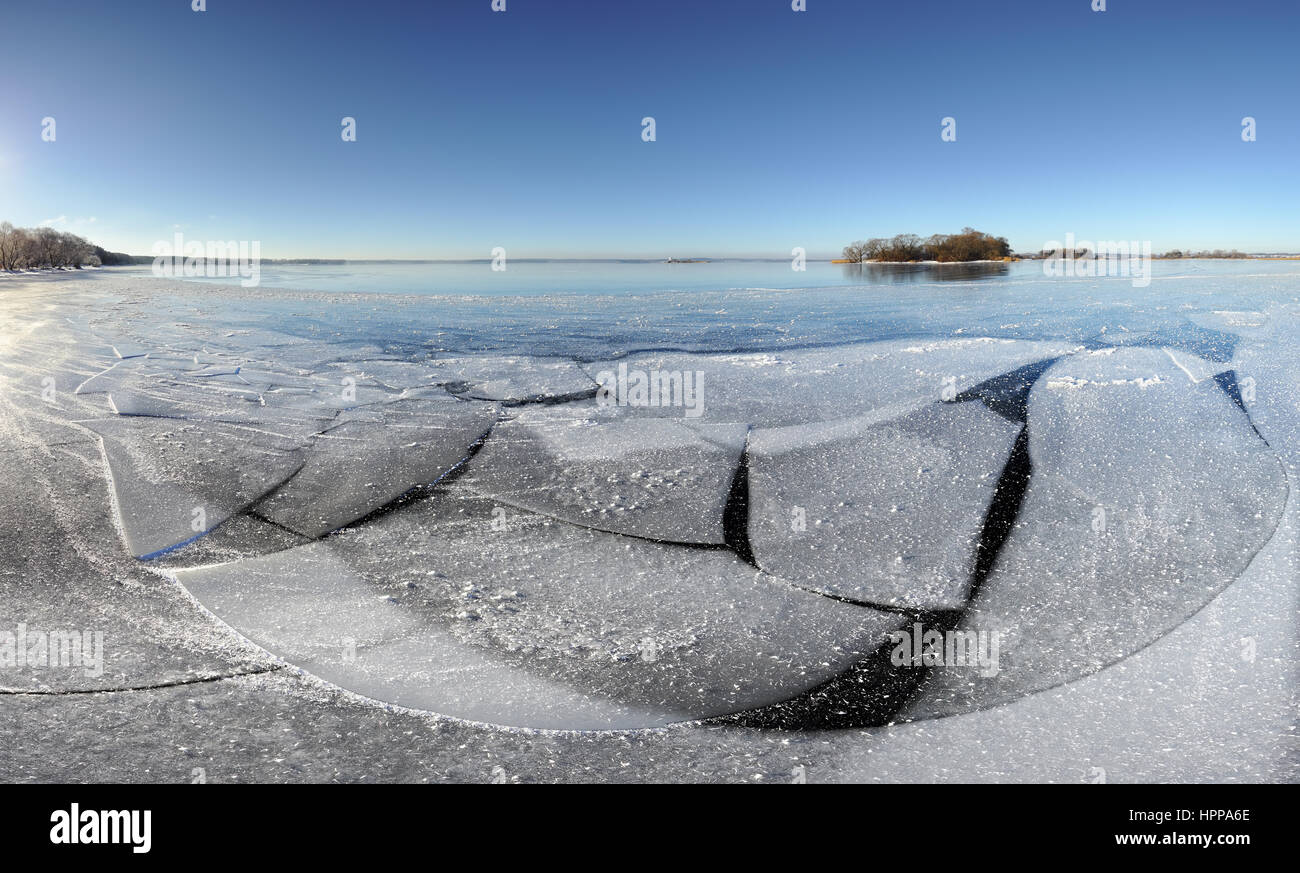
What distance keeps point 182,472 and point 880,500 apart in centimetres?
365

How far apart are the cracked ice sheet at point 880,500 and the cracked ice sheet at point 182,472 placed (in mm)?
2504

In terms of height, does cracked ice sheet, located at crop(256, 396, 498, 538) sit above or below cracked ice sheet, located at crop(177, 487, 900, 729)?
above

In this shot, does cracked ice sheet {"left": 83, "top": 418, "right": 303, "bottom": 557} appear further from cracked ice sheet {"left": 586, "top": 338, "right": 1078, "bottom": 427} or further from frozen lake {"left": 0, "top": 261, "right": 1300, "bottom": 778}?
cracked ice sheet {"left": 586, "top": 338, "right": 1078, "bottom": 427}

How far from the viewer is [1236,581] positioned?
2.27 meters

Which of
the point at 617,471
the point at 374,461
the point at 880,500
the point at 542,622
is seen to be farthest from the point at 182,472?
the point at 880,500

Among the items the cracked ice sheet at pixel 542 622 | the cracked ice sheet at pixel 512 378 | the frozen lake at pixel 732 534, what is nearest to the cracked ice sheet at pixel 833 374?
the frozen lake at pixel 732 534

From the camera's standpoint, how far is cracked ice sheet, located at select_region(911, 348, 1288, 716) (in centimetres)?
193

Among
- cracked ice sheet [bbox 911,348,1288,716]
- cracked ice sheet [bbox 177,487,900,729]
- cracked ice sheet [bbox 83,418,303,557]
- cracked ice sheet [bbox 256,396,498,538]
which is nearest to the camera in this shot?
cracked ice sheet [bbox 177,487,900,729]

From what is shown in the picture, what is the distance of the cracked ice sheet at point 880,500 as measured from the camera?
236 cm

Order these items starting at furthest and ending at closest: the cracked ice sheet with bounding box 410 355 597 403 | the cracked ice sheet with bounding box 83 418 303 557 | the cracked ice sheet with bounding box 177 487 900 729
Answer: the cracked ice sheet with bounding box 410 355 597 403 < the cracked ice sheet with bounding box 83 418 303 557 < the cracked ice sheet with bounding box 177 487 900 729

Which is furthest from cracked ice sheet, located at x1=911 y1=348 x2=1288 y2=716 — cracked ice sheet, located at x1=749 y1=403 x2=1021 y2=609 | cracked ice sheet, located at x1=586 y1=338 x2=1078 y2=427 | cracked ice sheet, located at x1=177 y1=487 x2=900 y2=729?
cracked ice sheet, located at x1=586 y1=338 x2=1078 y2=427

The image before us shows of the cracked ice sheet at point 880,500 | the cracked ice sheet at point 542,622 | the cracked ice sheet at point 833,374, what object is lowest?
the cracked ice sheet at point 542,622

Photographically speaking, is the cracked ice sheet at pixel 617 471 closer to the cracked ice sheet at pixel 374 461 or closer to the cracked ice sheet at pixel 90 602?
the cracked ice sheet at pixel 374 461

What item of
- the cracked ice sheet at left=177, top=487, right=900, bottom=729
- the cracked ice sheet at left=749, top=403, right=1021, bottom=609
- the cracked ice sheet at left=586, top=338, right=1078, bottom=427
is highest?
the cracked ice sheet at left=586, top=338, right=1078, bottom=427
